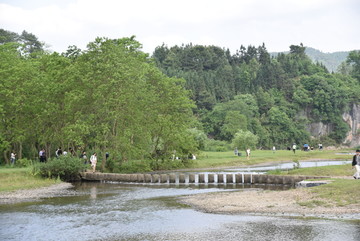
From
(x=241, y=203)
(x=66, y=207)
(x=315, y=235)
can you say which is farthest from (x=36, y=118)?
(x=315, y=235)

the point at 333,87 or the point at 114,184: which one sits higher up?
the point at 333,87

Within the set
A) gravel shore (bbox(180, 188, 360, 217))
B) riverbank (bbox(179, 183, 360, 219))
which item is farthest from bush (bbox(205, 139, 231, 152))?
riverbank (bbox(179, 183, 360, 219))

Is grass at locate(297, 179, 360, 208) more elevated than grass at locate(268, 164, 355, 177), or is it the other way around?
grass at locate(268, 164, 355, 177)

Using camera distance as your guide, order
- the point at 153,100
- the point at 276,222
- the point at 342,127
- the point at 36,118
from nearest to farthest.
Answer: the point at 276,222, the point at 36,118, the point at 153,100, the point at 342,127

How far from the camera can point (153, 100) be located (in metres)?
71.5

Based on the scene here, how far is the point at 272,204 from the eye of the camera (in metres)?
35.4

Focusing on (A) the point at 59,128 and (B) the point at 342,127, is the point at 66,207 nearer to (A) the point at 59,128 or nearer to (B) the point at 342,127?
(A) the point at 59,128

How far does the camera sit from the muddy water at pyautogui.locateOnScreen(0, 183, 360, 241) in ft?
89.1

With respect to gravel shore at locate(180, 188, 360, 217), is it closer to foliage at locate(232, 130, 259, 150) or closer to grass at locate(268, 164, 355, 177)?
grass at locate(268, 164, 355, 177)

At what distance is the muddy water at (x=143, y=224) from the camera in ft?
89.1

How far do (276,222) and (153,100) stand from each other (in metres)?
43.6

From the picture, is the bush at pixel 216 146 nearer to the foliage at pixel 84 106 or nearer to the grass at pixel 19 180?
the foliage at pixel 84 106

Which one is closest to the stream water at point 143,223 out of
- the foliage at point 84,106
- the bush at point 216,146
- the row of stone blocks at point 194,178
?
the row of stone blocks at point 194,178

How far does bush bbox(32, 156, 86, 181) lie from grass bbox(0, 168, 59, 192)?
0.99m
